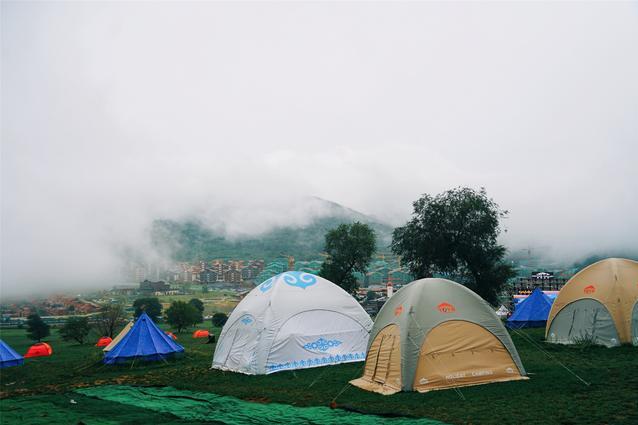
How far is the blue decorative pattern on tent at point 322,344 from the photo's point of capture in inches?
653

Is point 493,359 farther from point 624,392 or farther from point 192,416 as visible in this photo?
point 192,416

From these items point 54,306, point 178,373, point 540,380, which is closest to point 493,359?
point 540,380

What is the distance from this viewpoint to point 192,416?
34.0ft

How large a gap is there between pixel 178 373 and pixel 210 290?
4203 inches

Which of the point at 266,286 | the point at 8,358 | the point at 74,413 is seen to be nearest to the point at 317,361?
the point at 266,286

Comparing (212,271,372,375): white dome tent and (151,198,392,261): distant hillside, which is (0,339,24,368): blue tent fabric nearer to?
(212,271,372,375): white dome tent

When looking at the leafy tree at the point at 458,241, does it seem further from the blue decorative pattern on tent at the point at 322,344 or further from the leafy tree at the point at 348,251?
the blue decorative pattern on tent at the point at 322,344

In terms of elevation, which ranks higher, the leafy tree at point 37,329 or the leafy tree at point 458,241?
the leafy tree at point 458,241

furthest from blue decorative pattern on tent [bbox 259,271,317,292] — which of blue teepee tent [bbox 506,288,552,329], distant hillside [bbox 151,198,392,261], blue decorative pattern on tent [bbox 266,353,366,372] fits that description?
distant hillside [bbox 151,198,392,261]

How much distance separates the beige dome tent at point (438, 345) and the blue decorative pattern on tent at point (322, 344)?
4090mm

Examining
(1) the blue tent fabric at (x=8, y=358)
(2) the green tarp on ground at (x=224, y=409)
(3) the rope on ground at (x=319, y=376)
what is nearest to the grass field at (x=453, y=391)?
(3) the rope on ground at (x=319, y=376)

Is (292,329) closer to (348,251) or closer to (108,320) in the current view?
(108,320)

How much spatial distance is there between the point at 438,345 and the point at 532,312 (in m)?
18.8

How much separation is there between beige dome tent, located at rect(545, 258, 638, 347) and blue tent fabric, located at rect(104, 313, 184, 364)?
1656cm
